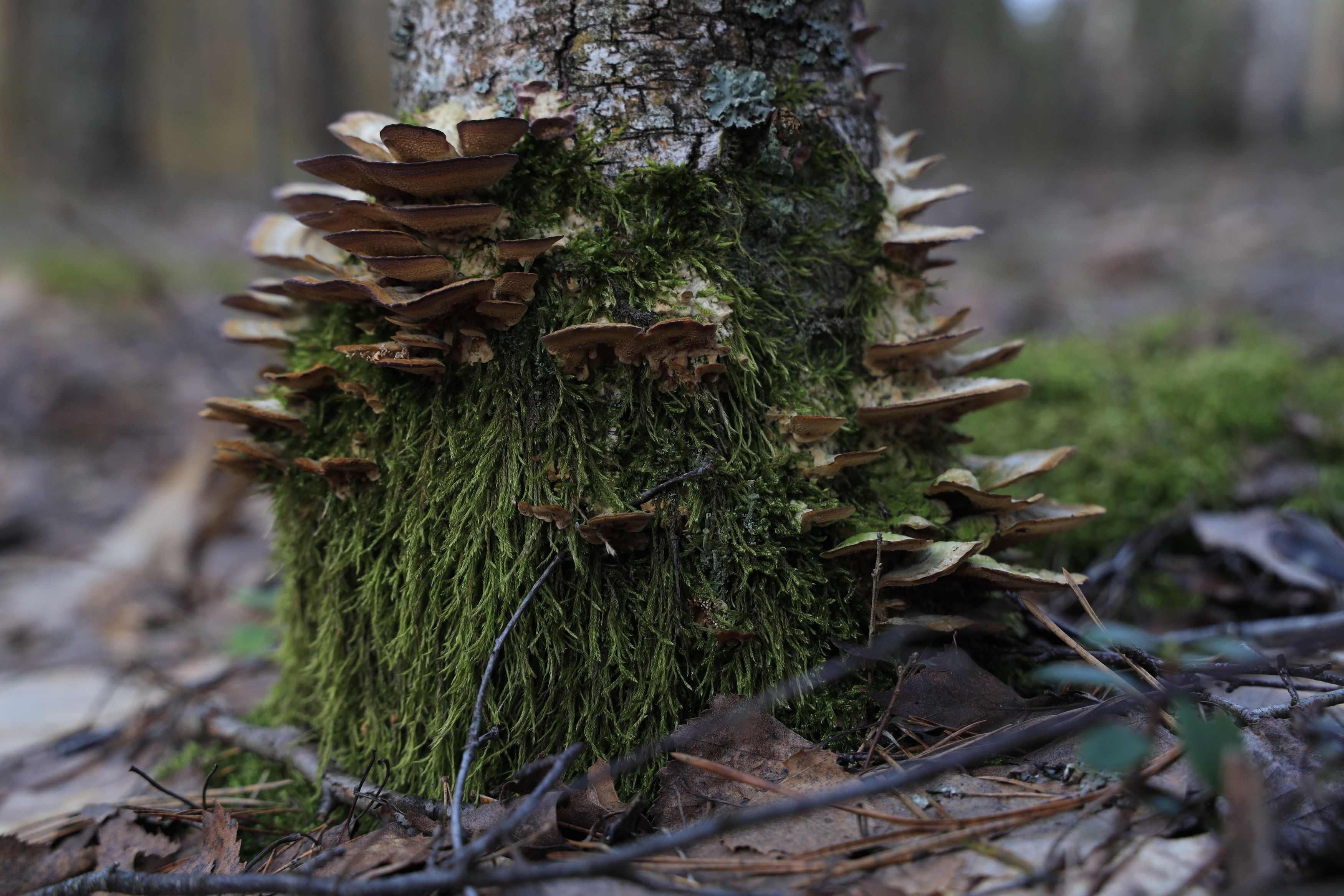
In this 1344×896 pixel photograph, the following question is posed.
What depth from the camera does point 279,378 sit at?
6.59 ft

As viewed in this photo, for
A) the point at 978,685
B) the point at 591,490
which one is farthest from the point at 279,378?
the point at 978,685

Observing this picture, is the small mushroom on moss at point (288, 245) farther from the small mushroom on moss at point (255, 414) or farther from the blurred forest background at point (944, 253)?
the blurred forest background at point (944, 253)

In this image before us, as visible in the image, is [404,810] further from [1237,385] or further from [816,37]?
[1237,385]

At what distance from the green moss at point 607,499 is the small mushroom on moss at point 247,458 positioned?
22cm

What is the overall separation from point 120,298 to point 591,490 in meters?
9.71

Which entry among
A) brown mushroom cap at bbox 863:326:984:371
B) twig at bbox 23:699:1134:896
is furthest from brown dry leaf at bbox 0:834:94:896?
brown mushroom cap at bbox 863:326:984:371

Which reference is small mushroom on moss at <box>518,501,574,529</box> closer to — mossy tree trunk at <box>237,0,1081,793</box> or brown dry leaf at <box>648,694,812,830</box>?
mossy tree trunk at <box>237,0,1081,793</box>

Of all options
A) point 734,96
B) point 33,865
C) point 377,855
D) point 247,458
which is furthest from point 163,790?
point 734,96

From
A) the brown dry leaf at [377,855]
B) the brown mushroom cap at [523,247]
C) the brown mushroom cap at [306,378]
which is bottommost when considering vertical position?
the brown dry leaf at [377,855]

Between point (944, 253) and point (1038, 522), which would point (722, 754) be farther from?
point (944, 253)

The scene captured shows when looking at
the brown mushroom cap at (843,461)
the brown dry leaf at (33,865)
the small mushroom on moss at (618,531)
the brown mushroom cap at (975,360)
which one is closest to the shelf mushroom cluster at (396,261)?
the small mushroom on moss at (618,531)

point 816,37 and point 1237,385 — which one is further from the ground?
point 816,37

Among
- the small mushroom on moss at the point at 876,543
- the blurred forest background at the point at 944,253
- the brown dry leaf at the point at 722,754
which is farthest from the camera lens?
the blurred forest background at the point at 944,253

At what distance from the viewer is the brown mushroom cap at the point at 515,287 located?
1.82 metres
